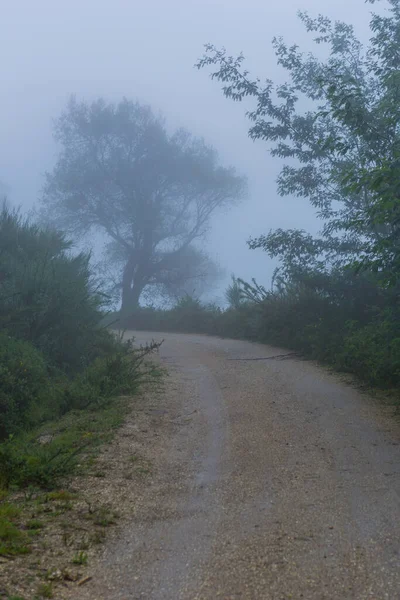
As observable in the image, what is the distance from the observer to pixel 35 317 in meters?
13.5

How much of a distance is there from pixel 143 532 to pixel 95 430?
3.52 m

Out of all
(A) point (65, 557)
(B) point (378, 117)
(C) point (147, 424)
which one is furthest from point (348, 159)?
(A) point (65, 557)

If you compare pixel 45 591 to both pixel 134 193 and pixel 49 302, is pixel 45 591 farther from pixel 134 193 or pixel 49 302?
pixel 134 193

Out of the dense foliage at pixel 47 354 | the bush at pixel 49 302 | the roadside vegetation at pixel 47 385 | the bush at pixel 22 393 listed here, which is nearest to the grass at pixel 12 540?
the roadside vegetation at pixel 47 385

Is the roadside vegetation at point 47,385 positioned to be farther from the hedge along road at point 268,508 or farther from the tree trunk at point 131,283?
the tree trunk at point 131,283

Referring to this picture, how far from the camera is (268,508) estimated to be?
557 centimetres

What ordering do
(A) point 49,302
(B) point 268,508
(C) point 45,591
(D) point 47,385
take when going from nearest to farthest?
(C) point 45,591
(B) point 268,508
(D) point 47,385
(A) point 49,302

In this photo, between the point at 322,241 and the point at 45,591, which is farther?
the point at 322,241

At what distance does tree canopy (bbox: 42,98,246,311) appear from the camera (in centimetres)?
3922

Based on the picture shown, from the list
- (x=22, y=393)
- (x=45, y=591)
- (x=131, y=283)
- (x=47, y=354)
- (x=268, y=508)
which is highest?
(x=131, y=283)

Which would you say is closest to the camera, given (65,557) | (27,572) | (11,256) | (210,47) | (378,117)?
(27,572)

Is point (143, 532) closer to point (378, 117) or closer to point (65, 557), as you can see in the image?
point (65, 557)

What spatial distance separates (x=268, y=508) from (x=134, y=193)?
34.8 meters

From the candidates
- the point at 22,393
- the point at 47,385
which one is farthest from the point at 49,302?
the point at 22,393
